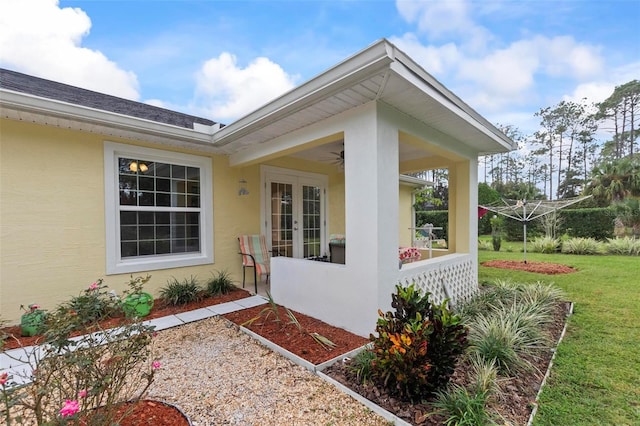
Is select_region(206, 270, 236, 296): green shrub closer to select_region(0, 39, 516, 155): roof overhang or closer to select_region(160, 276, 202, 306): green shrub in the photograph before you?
select_region(160, 276, 202, 306): green shrub

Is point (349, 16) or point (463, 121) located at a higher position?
point (349, 16)

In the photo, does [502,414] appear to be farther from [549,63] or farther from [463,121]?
[549,63]

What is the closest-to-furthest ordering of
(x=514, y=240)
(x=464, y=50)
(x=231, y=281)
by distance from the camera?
(x=231, y=281), (x=464, y=50), (x=514, y=240)

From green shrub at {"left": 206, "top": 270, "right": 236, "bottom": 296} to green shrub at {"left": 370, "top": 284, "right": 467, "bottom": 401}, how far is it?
391cm

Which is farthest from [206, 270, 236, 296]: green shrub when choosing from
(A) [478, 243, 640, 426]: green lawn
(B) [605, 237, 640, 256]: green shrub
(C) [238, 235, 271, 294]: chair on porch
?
(B) [605, 237, 640, 256]: green shrub

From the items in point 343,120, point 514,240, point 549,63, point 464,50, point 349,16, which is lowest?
point 514,240

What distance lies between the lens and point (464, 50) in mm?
8352

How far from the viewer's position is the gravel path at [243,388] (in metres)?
2.16

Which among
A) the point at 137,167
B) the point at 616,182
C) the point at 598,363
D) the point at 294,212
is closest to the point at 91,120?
the point at 137,167

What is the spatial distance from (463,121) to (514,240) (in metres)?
14.9

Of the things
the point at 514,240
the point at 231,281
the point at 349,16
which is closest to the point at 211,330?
the point at 231,281

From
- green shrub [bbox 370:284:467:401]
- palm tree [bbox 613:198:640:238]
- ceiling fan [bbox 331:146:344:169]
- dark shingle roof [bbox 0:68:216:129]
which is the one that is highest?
dark shingle roof [bbox 0:68:216:129]

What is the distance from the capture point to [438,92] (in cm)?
347

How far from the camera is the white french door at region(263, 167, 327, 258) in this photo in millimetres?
6746
